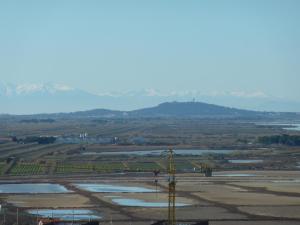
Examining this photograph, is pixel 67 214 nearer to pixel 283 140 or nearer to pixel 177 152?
pixel 177 152

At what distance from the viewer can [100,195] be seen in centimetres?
→ 4841

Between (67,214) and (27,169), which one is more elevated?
(27,169)

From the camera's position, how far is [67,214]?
129 ft

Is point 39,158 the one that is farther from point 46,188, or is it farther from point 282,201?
point 282,201

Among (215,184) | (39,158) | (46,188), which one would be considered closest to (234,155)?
(39,158)

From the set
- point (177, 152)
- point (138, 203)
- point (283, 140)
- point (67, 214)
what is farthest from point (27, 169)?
point (283, 140)

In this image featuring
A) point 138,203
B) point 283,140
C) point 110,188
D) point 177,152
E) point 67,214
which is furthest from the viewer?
point 283,140

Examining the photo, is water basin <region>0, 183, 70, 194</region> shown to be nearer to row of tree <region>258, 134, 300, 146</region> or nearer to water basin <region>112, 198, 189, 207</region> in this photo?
water basin <region>112, 198, 189, 207</region>

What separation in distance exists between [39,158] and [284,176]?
27.6m

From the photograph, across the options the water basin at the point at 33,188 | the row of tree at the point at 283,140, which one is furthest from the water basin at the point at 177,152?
the water basin at the point at 33,188

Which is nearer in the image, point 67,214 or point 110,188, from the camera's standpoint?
point 67,214

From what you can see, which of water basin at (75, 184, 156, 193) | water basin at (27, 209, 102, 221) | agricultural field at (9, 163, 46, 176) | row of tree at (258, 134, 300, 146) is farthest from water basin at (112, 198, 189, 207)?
row of tree at (258, 134, 300, 146)

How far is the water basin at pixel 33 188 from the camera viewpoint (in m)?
50.8

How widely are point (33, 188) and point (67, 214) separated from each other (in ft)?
45.4
